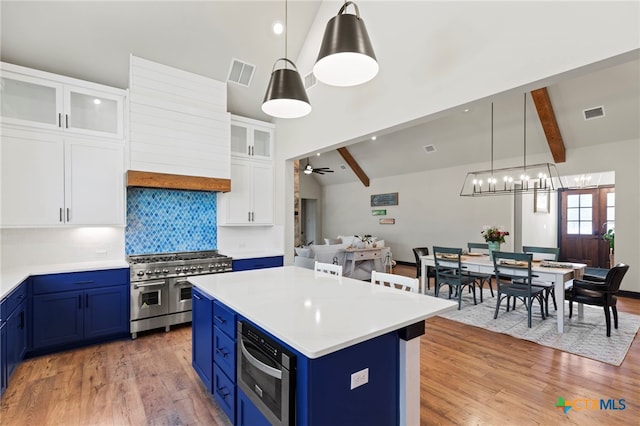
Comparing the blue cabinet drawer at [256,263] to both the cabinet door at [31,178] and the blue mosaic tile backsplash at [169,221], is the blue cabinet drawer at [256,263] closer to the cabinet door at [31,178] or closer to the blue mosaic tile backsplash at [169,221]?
the blue mosaic tile backsplash at [169,221]

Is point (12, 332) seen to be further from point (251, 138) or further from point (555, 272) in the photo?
point (555, 272)

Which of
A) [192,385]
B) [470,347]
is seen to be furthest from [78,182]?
[470,347]

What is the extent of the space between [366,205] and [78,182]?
28.1ft

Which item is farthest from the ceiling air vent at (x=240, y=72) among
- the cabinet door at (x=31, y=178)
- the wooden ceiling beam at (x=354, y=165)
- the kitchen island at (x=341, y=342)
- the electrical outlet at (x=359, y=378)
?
the wooden ceiling beam at (x=354, y=165)

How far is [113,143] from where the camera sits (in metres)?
3.70

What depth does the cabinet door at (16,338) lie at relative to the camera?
2469 millimetres

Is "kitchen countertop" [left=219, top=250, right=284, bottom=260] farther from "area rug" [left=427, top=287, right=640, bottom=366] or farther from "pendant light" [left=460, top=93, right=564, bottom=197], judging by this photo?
"pendant light" [left=460, top=93, right=564, bottom=197]

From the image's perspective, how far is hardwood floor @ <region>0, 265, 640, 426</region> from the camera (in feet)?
7.26

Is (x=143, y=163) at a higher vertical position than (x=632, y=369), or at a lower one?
higher

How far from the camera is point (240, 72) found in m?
4.52

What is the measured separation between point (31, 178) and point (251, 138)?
272cm

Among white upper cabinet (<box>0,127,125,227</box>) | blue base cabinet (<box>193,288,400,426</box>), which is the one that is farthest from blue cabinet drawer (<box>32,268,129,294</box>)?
blue base cabinet (<box>193,288,400,426</box>)

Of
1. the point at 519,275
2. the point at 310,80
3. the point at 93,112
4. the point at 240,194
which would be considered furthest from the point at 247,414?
the point at 310,80

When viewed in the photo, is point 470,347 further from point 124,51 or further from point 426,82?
point 124,51
